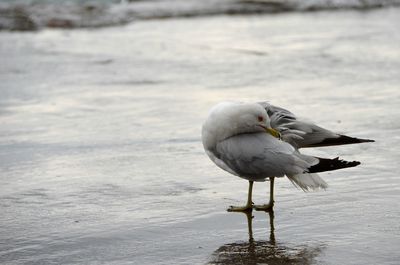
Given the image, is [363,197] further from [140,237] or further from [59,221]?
[59,221]

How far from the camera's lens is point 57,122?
8547 millimetres

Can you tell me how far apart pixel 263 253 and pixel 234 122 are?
A: 107cm

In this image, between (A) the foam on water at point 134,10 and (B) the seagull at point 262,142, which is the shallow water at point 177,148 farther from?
(A) the foam on water at point 134,10

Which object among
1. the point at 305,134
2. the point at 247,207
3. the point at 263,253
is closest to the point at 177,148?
the point at 247,207

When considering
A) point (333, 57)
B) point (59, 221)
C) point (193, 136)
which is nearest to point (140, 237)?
point (59, 221)

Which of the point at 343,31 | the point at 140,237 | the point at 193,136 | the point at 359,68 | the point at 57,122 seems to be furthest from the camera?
the point at 343,31

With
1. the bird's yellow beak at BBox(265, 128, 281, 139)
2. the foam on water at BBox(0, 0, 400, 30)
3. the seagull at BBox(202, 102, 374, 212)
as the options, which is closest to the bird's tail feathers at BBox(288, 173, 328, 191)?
the seagull at BBox(202, 102, 374, 212)

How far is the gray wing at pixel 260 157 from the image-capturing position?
552 cm

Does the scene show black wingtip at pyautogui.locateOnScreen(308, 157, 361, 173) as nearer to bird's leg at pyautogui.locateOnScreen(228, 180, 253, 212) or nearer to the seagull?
the seagull

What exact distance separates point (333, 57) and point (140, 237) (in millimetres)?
6896

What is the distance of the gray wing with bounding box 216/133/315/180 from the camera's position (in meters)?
5.52

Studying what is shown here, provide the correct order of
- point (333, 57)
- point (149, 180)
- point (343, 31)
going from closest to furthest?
point (149, 180), point (333, 57), point (343, 31)

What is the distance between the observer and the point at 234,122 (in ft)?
18.7

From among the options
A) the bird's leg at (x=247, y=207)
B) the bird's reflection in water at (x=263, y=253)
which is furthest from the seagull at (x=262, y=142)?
the bird's reflection in water at (x=263, y=253)
